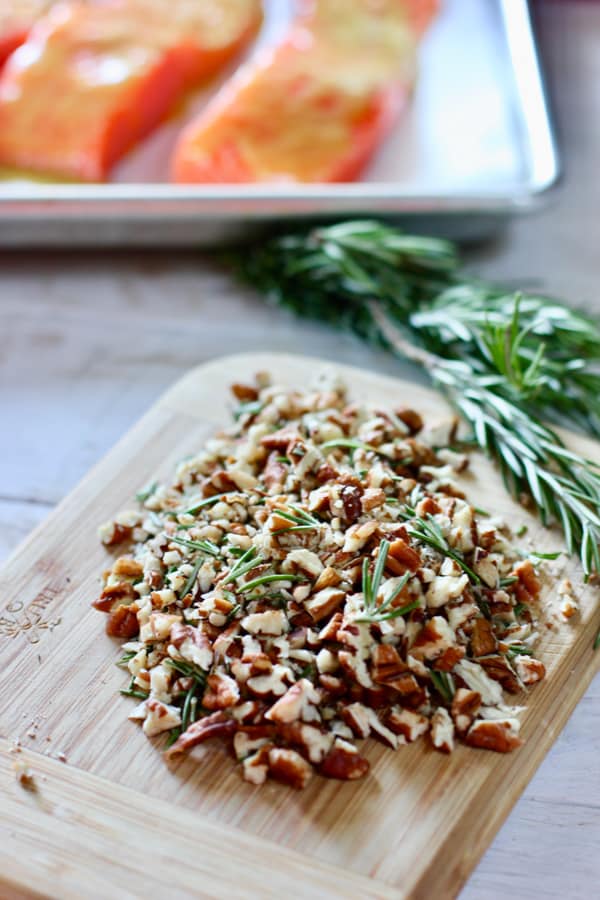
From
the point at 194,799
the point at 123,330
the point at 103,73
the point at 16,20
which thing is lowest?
the point at 194,799

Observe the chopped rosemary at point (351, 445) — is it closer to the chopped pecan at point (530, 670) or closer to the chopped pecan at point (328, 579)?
the chopped pecan at point (328, 579)

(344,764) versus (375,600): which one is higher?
(375,600)

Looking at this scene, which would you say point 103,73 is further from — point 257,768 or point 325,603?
point 257,768

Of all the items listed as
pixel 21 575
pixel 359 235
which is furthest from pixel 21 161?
pixel 21 575

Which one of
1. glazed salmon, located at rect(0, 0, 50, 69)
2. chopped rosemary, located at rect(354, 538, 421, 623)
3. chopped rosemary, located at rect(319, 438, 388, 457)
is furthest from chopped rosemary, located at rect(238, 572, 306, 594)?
glazed salmon, located at rect(0, 0, 50, 69)

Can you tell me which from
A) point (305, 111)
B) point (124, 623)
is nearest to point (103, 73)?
point (305, 111)

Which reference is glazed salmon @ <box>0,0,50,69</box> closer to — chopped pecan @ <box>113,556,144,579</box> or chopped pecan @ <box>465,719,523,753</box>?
chopped pecan @ <box>113,556,144,579</box>

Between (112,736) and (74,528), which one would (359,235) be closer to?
(74,528)
